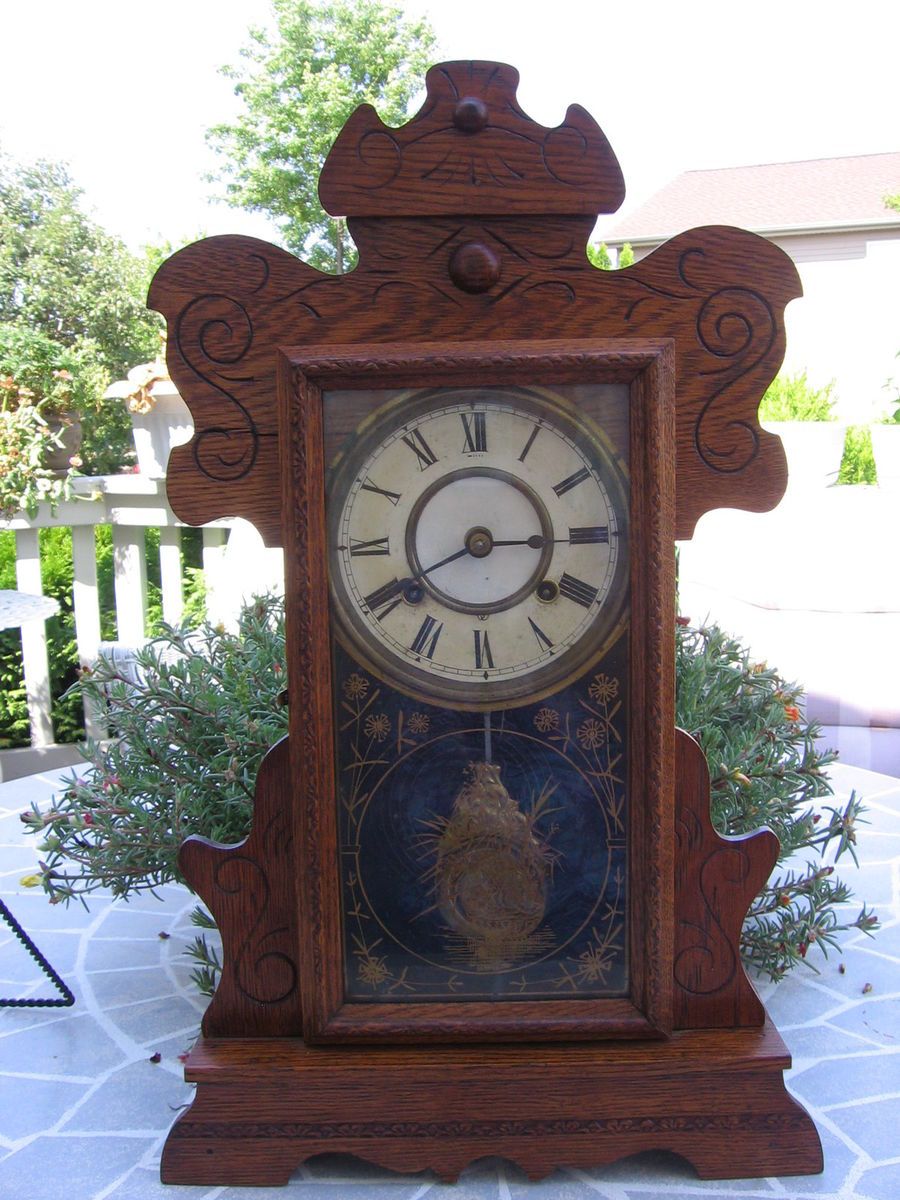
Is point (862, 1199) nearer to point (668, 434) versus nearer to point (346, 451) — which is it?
point (668, 434)

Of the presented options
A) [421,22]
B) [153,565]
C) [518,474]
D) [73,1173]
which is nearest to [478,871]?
[518,474]

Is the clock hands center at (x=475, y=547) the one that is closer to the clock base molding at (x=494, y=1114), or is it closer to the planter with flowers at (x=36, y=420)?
the clock base molding at (x=494, y=1114)

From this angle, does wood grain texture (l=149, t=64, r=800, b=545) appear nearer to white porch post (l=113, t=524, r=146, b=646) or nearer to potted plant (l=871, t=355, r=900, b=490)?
white porch post (l=113, t=524, r=146, b=646)

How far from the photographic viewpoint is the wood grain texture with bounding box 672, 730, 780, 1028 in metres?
1.19

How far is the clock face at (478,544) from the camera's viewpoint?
3.69 feet

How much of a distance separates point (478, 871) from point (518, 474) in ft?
1.44

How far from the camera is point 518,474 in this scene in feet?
3.70

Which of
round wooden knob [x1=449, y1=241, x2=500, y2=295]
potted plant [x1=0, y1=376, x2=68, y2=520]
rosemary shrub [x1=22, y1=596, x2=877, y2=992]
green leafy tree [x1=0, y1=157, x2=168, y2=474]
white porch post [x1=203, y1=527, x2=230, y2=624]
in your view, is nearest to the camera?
round wooden knob [x1=449, y1=241, x2=500, y2=295]

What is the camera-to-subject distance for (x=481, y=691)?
1.15 metres

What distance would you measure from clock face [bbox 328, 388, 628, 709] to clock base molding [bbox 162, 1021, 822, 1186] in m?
0.41

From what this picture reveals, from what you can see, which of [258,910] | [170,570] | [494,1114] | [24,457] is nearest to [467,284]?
[258,910]

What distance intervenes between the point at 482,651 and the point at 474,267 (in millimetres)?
402

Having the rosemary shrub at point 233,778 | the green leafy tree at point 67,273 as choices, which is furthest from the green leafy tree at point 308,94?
the rosemary shrub at point 233,778

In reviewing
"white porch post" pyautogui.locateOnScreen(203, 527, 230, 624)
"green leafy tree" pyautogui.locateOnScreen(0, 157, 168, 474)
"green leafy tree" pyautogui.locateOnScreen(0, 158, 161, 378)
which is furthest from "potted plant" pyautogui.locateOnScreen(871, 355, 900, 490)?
"green leafy tree" pyautogui.locateOnScreen(0, 158, 161, 378)
